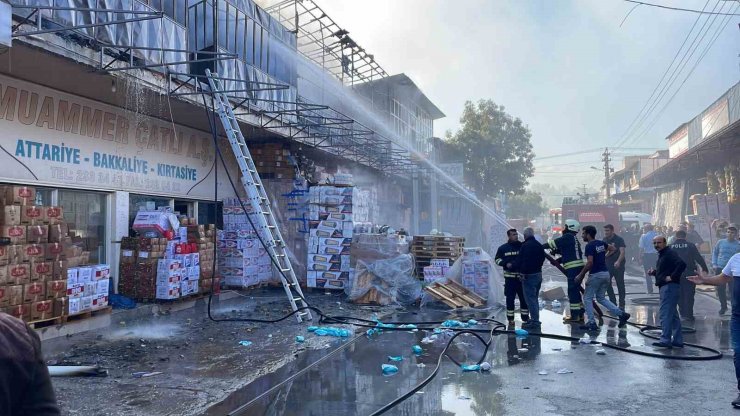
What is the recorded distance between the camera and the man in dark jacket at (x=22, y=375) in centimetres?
166

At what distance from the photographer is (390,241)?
13805 mm

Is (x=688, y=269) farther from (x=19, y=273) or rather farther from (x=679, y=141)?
(x=679, y=141)

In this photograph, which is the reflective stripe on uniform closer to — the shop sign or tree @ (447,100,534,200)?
tree @ (447,100,534,200)

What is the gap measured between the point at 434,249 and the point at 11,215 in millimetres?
9195

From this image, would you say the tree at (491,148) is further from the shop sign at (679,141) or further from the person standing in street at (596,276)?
the person standing in street at (596,276)

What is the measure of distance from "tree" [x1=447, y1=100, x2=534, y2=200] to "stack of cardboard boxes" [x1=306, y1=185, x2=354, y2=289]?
73.0 ft

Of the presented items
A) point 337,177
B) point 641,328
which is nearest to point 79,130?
point 337,177

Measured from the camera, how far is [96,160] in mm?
10680

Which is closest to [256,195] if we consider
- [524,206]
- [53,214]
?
[53,214]

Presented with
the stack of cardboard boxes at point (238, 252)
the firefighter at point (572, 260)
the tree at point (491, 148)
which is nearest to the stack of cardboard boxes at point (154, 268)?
the stack of cardboard boxes at point (238, 252)

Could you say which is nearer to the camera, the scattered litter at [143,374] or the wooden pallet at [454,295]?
the scattered litter at [143,374]

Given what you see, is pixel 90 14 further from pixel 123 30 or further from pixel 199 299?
pixel 199 299

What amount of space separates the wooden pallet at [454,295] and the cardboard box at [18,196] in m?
7.75

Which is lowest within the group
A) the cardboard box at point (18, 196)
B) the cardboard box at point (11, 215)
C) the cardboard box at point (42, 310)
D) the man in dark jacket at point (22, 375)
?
the cardboard box at point (42, 310)
